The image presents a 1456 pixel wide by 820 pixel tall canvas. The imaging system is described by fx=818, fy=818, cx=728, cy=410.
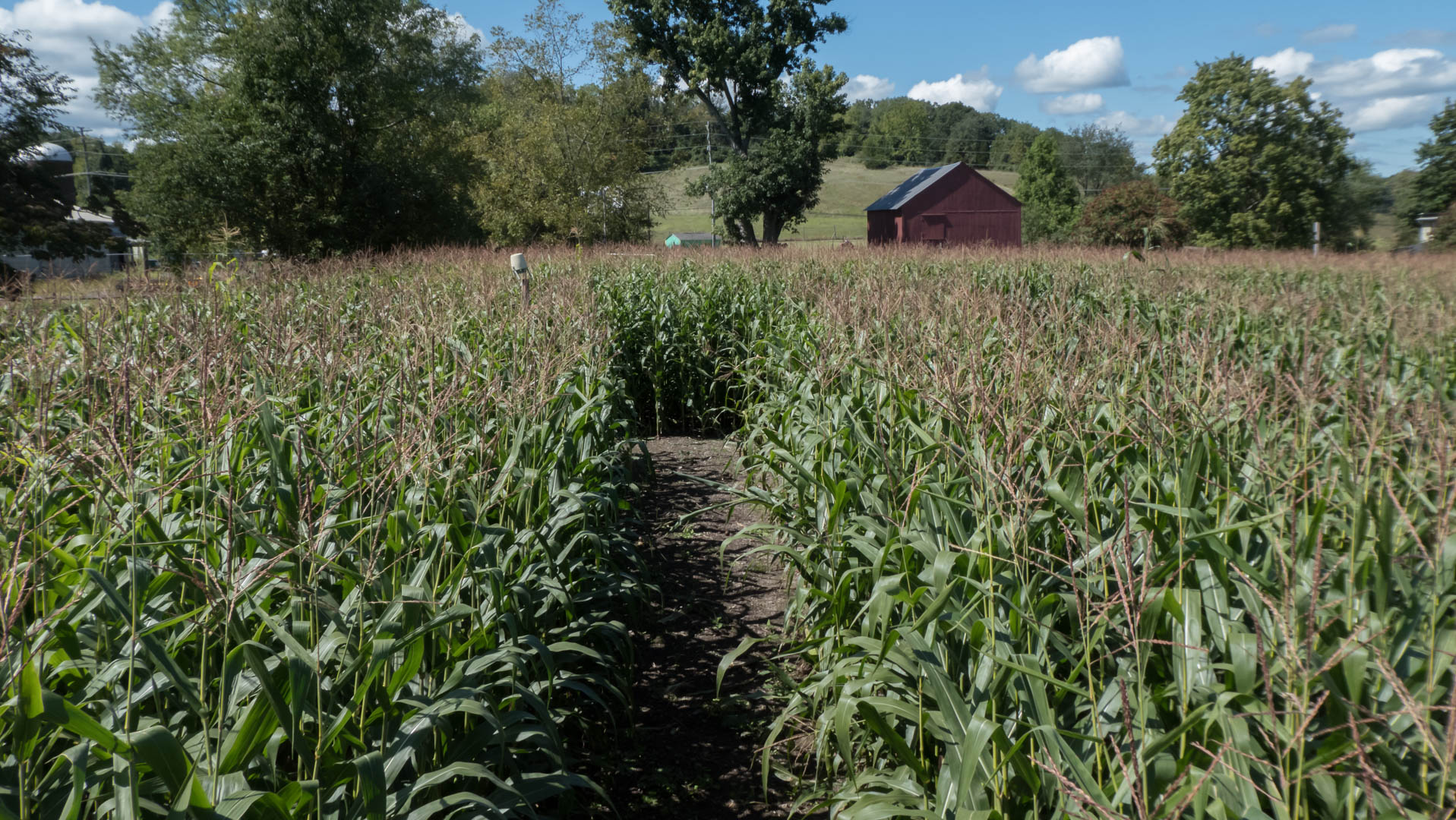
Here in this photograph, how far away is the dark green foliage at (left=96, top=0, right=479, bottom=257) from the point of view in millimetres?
22875

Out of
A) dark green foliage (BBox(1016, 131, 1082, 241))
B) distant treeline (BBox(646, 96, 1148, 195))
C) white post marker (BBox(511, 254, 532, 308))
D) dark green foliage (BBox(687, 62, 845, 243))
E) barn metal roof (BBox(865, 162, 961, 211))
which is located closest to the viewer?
white post marker (BBox(511, 254, 532, 308))

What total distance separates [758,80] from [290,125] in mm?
20764

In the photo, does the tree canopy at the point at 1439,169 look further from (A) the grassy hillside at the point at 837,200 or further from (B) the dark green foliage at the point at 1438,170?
(A) the grassy hillside at the point at 837,200

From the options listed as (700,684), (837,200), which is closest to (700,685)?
(700,684)

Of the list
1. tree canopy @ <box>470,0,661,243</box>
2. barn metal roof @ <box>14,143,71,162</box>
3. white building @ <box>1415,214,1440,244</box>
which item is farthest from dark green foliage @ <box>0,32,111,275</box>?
white building @ <box>1415,214,1440,244</box>

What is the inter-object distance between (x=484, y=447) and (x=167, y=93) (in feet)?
98.7

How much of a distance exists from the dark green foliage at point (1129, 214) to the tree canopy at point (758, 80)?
12894mm

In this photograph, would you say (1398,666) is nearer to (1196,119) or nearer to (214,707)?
(214,707)

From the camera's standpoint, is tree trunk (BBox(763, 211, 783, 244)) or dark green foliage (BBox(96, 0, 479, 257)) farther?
tree trunk (BBox(763, 211, 783, 244))

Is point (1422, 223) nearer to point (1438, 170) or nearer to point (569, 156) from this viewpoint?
point (1438, 170)

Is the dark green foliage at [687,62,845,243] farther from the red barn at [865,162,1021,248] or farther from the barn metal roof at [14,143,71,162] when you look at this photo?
the barn metal roof at [14,143,71,162]

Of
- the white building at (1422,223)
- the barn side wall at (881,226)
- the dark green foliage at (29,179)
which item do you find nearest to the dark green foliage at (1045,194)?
the barn side wall at (881,226)

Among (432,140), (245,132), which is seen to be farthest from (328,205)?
(432,140)

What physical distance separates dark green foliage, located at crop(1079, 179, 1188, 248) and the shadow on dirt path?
111 ft
